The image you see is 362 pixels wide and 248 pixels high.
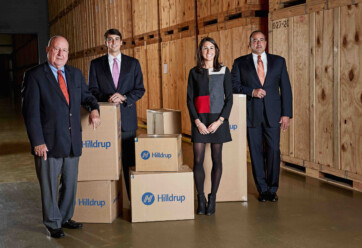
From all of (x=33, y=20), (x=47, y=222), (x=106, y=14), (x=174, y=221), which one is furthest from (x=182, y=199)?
(x=33, y=20)

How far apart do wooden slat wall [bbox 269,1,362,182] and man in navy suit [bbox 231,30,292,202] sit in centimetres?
91

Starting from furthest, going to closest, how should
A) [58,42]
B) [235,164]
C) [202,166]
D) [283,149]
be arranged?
[283,149]
[235,164]
[202,166]
[58,42]

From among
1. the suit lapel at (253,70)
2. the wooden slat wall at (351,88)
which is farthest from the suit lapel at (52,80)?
the wooden slat wall at (351,88)

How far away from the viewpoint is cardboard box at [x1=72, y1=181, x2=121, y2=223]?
4.51 m

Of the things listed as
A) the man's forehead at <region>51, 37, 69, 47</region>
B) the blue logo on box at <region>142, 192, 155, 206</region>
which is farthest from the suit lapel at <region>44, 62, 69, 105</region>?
the blue logo on box at <region>142, 192, 155, 206</region>

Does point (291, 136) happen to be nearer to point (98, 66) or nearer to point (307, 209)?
point (307, 209)

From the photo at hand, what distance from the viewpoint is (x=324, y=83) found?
231 inches

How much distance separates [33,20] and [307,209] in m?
24.2

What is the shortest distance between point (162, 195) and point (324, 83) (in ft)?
8.81

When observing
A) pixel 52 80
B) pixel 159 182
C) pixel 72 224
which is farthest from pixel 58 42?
pixel 72 224

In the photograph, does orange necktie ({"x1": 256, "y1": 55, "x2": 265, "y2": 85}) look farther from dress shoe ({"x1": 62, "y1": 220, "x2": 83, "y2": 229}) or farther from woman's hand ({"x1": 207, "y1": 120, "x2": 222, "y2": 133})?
dress shoe ({"x1": 62, "y1": 220, "x2": 83, "y2": 229})

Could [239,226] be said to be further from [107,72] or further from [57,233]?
[107,72]

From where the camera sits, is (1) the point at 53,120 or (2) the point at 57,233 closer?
(1) the point at 53,120

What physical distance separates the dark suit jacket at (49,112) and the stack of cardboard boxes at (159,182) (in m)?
0.69
